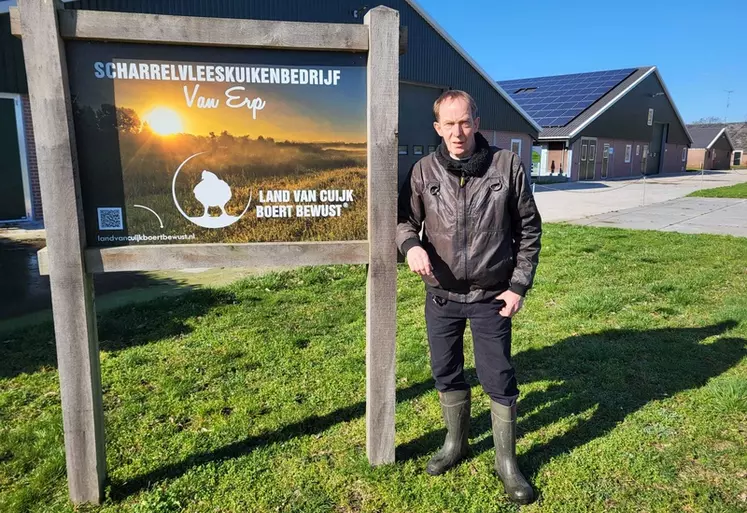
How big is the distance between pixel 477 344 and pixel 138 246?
1.72 meters

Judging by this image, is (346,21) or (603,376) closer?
(603,376)

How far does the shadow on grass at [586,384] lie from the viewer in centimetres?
321

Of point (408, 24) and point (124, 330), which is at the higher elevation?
point (408, 24)

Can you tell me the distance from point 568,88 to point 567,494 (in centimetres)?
4289

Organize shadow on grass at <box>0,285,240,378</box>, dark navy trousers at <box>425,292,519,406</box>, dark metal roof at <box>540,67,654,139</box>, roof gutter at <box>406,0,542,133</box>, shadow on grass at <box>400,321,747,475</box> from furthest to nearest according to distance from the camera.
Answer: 1. dark metal roof at <box>540,67,654,139</box>
2. roof gutter at <box>406,0,542,133</box>
3. shadow on grass at <box>0,285,240,378</box>
4. shadow on grass at <box>400,321,747,475</box>
5. dark navy trousers at <box>425,292,519,406</box>

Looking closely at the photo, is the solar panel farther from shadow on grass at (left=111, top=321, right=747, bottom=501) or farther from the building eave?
shadow on grass at (left=111, top=321, right=747, bottom=501)

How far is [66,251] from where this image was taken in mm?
2510

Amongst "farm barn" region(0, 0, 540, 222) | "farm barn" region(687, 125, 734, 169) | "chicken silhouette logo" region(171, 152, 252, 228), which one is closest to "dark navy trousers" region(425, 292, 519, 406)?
"chicken silhouette logo" region(171, 152, 252, 228)

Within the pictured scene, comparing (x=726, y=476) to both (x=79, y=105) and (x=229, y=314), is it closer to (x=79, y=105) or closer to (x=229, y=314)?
(x=79, y=105)

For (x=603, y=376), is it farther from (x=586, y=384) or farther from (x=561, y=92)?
(x=561, y=92)

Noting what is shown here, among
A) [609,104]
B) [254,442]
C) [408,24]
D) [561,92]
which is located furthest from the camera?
[561,92]

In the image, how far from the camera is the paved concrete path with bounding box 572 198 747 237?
40.3 ft

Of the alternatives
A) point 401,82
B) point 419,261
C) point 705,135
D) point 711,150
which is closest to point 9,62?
point 401,82

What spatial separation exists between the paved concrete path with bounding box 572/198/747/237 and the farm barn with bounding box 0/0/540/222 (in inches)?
211
